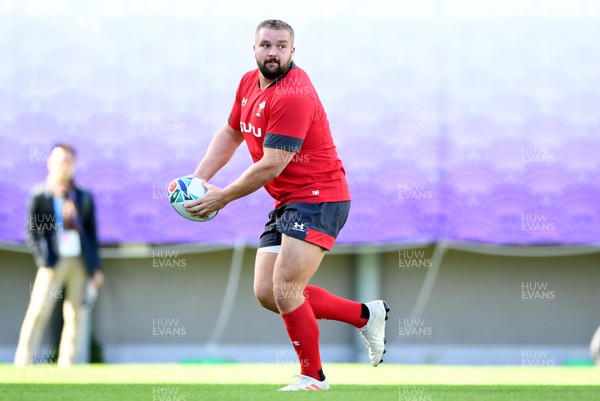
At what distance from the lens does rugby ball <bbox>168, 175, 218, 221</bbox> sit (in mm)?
5488

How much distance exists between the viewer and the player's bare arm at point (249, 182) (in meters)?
5.29

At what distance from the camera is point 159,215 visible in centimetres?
900

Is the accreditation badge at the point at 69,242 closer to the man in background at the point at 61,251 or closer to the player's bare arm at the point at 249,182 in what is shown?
the man in background at the point at 61,251

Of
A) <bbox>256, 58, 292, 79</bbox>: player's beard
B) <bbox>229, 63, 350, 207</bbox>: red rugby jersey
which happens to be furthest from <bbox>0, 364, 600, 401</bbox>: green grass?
<bbox>256, 58, 292, 79</bbox>: player's beard

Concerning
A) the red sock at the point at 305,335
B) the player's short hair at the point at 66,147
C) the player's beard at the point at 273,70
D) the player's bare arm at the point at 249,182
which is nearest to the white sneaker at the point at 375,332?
the red sock at the point at 305,335

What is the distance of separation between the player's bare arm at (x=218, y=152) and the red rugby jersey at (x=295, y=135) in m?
0.29

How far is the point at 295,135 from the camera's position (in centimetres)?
530

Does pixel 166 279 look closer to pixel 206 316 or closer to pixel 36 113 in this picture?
pixel 206 316

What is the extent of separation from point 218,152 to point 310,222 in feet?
2.67

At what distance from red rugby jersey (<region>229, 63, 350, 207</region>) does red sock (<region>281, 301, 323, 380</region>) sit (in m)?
0.55

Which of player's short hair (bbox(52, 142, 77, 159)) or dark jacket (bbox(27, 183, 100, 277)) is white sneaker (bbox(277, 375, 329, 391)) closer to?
dark jacket (bbox(27, 183, 100, 277))

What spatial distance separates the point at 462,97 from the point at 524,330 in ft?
6.60

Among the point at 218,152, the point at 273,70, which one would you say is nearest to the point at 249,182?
the point at 273,70

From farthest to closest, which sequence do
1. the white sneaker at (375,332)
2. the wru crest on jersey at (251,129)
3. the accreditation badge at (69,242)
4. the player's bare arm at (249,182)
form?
the accreditation badge at (69,242), the white sneaker at (375,332), the wru crest on jersey at (251,129), the player's bare arm at (249,182)
